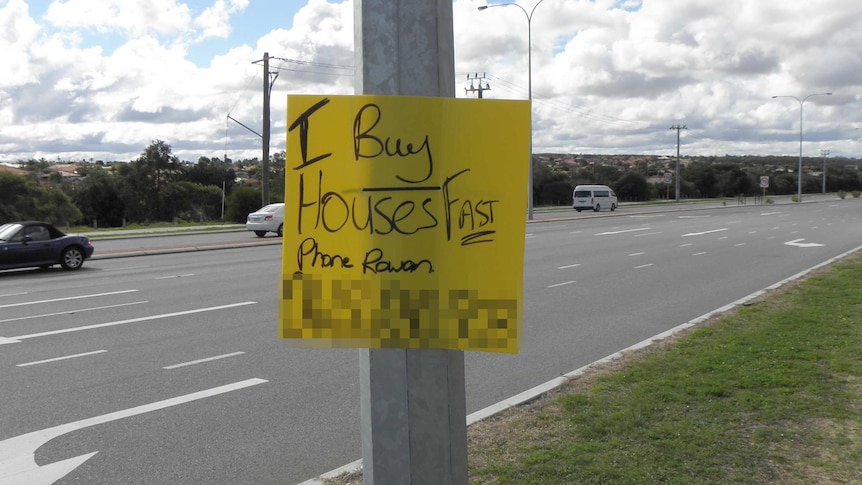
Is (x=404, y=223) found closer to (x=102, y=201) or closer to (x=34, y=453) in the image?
(x=34, y=453)

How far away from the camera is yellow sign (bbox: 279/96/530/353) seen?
80.7 inches

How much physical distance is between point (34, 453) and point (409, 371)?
4.20 m

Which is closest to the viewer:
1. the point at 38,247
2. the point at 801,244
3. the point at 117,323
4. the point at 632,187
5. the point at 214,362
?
the point at 214,362

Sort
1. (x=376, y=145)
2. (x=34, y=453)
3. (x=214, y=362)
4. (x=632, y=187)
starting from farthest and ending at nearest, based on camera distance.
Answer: (x=632, y=187) < (x=214, y=362) < (x=34, y=453) < (x=376, y=145)

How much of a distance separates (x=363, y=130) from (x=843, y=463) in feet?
12.3

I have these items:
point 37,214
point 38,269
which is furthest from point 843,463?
point 37,214

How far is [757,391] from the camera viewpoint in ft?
18.8

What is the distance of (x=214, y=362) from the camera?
7.78m

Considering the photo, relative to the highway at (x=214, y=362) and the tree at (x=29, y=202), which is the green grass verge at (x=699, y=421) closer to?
the highway at (x=214, y=362)

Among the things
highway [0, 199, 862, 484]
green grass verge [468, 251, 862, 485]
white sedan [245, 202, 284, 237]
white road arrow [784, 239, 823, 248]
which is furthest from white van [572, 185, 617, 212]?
green grass verge [468, 251, 862, 485]

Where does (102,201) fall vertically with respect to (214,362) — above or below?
above

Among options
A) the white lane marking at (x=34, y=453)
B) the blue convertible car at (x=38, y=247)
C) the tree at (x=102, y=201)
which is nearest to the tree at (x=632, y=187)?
the tree at (x=102, y=201)

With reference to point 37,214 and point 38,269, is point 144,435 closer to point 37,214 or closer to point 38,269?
point 38,269

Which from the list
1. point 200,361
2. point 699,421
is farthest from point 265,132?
point 699,421
